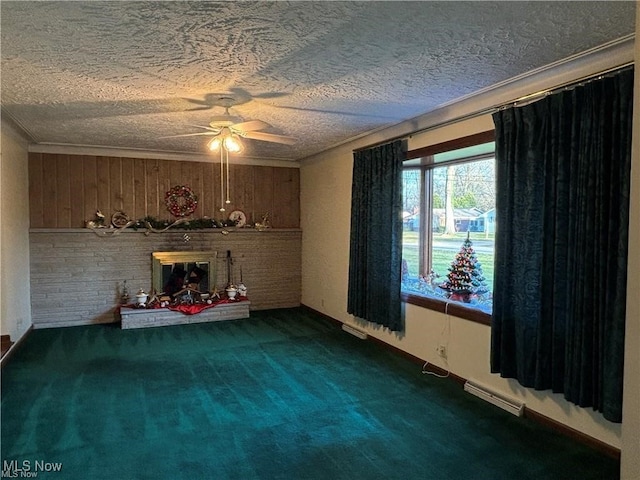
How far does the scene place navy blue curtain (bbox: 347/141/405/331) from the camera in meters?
4.52

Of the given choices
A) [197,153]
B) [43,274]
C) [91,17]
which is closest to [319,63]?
[91,17]

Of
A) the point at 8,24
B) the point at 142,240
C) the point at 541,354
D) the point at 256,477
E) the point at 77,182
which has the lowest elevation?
the point at 256,477

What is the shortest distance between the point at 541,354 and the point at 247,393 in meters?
2.29

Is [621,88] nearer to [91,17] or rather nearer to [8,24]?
[91,17]

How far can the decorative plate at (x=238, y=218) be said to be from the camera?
6.76 meters

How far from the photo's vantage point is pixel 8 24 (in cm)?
214

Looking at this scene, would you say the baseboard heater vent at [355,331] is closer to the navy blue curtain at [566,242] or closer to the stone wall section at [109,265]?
the stone wall section at [109,265]

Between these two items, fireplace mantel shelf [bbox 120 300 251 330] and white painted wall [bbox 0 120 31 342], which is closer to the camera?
white painted wall [bbox 0 120 31 342]

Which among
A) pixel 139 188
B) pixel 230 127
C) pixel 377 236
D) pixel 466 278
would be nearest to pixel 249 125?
pixel 230 127

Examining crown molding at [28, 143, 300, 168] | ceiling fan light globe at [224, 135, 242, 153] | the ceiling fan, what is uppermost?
crown molding at [28, 143, 300, 168]

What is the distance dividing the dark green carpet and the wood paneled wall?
2023 millimetres

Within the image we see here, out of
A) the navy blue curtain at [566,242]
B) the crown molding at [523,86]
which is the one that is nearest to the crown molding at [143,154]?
the crown molding at [523,86]

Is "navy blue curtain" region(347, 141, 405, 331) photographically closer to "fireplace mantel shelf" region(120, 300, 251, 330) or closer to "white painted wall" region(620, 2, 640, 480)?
"fireplace mantel shelf" region(120, 300, 251, 330)

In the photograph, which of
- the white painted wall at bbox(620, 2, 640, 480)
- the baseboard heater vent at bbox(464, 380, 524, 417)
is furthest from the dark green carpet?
the white painted wall at bbox(620, 2, 640, 480)
